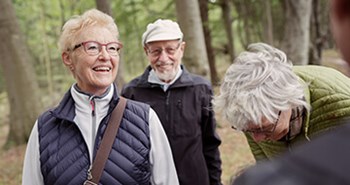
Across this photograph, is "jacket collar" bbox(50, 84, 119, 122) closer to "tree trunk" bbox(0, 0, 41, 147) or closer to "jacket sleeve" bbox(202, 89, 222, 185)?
"jacket sleeve" bbox(202, 89, 222, 185)

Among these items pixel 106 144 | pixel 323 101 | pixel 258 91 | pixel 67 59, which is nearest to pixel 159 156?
pixel 106 144

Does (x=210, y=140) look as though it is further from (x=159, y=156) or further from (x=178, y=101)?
(x=159, y=156)

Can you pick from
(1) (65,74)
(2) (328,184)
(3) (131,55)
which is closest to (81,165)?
(2) (328,184)

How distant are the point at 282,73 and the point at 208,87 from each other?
115 centimetres

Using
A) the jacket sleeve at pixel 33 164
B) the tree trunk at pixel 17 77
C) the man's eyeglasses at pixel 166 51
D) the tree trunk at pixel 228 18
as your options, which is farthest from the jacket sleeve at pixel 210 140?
the tree trunk at pixel 228 18

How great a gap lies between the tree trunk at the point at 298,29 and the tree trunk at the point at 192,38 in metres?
3.26

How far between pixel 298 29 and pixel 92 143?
27.8ft

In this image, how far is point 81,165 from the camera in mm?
2350

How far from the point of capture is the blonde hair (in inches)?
99.0

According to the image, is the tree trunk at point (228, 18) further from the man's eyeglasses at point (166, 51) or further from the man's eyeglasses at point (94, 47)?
the man's eyeglasses at point (94, 47)

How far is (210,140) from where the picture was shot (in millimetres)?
3408

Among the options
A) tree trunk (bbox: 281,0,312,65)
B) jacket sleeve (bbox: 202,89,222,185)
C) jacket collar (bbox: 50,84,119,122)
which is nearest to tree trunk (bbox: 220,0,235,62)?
tree trunk (bbox: 281,0,312,65)

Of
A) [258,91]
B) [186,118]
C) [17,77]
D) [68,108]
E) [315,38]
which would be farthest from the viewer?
[315,38]

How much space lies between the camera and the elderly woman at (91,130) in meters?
2.36
